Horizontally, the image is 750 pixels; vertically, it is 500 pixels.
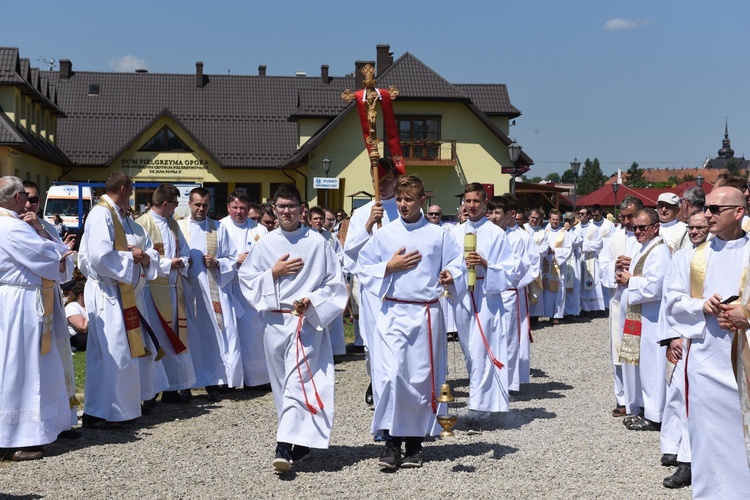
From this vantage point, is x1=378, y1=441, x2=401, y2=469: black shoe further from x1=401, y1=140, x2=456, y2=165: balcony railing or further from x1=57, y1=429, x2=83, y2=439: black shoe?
x1=401, y1=140, x2=456, y2=165: balcony railing

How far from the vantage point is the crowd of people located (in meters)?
5.94

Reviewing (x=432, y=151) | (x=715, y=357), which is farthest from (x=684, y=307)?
(x=432, y=151)

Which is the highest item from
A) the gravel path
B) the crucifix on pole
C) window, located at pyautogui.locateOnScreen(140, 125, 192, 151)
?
window, located at pyautogui.locateOnScreen(140, 125, 192, 151)

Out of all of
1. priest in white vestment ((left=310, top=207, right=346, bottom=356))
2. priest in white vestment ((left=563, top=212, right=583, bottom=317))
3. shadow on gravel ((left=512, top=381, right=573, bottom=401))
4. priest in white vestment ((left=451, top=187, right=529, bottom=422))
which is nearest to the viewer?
priest in white vestment ((left=451, top=187, right=529, bottom=422))

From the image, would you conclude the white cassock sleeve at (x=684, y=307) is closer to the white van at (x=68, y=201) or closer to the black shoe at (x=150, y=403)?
the black shoe at (x=150, y=403)

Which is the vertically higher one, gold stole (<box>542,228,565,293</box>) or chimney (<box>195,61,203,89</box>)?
chimney (<box>195,61,203,89</box>)

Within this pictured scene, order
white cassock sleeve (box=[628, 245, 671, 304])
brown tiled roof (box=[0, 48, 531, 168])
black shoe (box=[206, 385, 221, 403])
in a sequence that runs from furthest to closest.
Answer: brown tiled roof (box=[0, 48, 531, 168]) → black shoe (box=[206, 385, 221, 403]) → white cassock sleeve (box=[628, 245, 671, 304])

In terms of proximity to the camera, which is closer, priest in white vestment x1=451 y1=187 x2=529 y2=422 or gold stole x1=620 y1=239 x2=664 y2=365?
gold stole x1=620 y1=239 x2=664 y2=365

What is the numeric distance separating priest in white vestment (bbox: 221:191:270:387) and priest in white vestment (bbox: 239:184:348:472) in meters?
3.30

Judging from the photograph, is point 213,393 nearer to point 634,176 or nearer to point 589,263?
point 589,263

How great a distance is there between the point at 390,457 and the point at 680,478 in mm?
1968

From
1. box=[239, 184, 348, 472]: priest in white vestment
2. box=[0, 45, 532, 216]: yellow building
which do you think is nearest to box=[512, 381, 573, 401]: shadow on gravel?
box=[239, 184, 348, 472]: priest in white vestment

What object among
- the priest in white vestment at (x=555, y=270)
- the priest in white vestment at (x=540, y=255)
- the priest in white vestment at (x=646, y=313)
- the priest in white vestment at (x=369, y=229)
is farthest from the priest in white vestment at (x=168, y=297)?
the priest in white vestment at (x=555, y=270)

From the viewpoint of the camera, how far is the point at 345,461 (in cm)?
753
